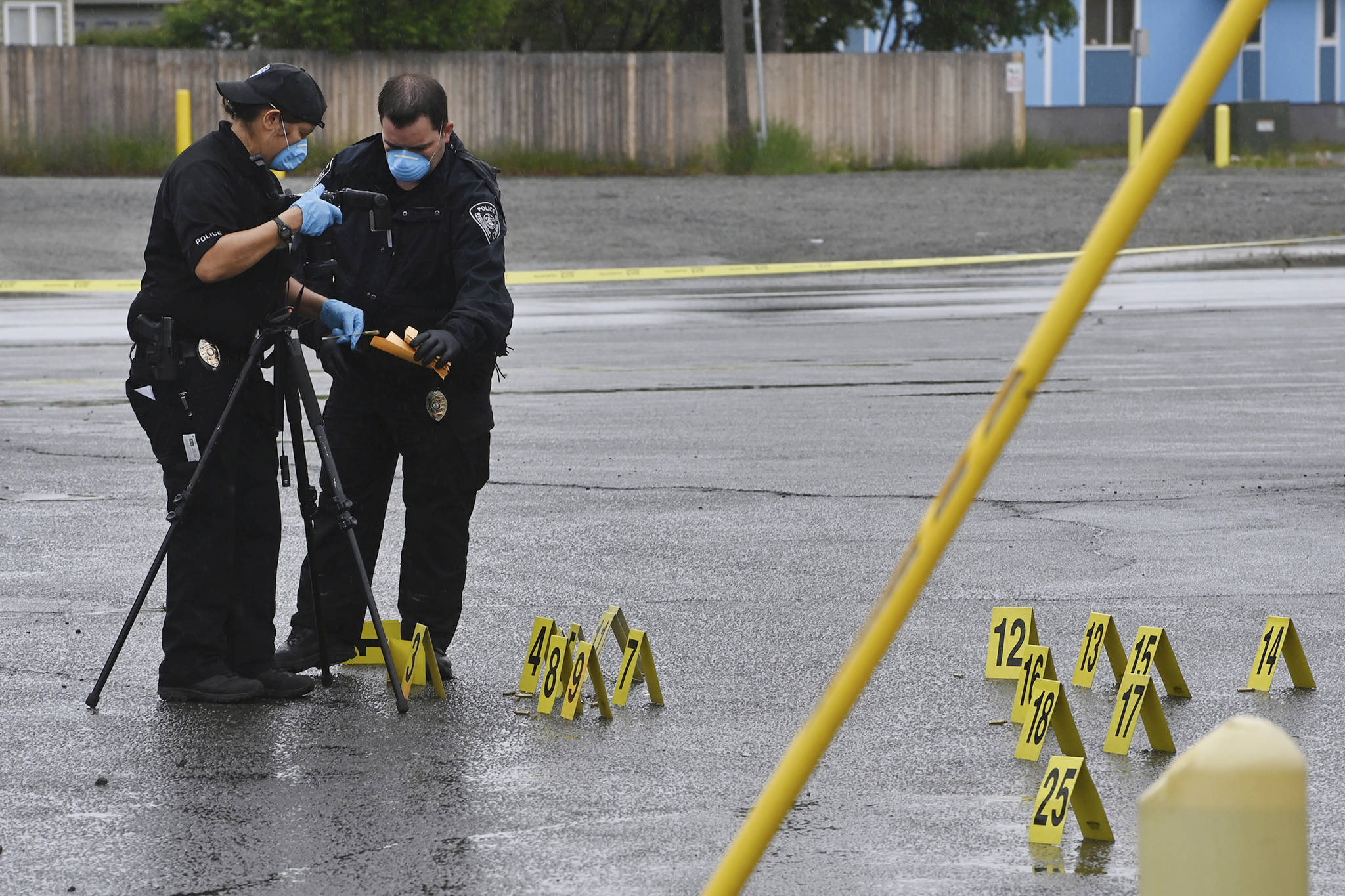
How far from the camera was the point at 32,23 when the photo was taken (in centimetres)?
4894

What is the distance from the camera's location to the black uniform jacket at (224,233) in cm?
571

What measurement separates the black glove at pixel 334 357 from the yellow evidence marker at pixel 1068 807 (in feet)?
9.13

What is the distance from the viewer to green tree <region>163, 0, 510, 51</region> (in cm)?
3672

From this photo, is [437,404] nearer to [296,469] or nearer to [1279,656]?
[296,469]

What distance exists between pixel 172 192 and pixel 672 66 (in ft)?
97.8

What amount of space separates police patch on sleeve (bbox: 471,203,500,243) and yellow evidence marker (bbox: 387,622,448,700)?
4.27ft

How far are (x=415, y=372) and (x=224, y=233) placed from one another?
814 mm

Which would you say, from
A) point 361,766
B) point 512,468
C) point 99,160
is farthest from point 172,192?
point 99,160

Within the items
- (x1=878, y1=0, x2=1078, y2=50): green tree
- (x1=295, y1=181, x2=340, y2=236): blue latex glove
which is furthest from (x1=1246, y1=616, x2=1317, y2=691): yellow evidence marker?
(x1=878, y1=0, x2=1078, y2=50): green tree

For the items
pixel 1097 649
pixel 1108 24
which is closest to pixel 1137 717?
pixel 1097 649

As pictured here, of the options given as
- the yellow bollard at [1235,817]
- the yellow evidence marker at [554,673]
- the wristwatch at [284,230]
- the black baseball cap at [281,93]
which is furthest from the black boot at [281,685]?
the yellow bollard at [1235,817]

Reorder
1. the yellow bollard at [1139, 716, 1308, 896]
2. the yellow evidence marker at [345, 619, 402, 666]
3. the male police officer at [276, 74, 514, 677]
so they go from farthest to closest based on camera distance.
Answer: the yellow evidence marker at [345, 619, 402, 666] < the male police officer at [276, 74, 514, 677] < the yellow bollard at [1139, 716, 1308, 896]

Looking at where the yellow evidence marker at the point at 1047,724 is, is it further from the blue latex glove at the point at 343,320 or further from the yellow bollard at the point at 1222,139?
the yellow bollard at the point at 1222,139

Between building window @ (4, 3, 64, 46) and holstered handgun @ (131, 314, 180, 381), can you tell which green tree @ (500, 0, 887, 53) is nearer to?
building window @ (4, 3, 64, 46)
